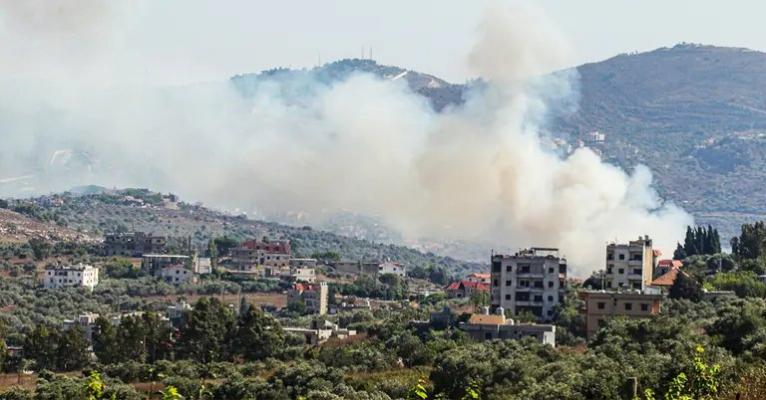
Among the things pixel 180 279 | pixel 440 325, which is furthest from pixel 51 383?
pixel 180 279

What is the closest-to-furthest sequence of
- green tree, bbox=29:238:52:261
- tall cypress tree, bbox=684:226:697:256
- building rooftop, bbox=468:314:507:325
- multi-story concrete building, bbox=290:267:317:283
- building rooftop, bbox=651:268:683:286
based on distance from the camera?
building rooftop, bbox=468:314:507:325, building rooftop, bbox=651:268:683:286, tall cypress tree, bbox=684:226:697:256, multi-story concrete building, bbox=290:267:317:283, green tree, bbox=29:238:52:261

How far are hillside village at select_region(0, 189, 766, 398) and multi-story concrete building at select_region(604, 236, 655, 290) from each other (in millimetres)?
67

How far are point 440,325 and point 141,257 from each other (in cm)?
6244

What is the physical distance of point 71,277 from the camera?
105 metres

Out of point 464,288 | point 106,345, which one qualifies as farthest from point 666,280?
point 464,288

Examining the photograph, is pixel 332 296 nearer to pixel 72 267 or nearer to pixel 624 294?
pixel 72 267

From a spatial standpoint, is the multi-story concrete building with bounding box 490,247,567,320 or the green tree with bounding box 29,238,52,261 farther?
the green tree with bounding box 29,238,52,261

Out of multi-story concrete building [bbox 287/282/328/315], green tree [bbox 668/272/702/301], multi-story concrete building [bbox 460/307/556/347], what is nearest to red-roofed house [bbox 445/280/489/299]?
multi-story concrete building [bbox 287/282/328/315]

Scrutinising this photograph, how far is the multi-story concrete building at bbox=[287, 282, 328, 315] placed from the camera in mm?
98688

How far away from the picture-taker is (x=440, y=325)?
6912 cm

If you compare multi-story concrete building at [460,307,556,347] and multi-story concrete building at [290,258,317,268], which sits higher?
multi-story concrete building at [290,258,317,268]

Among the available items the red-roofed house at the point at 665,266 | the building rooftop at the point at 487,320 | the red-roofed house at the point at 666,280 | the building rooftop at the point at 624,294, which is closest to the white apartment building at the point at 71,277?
the red-roofed house at the point at 665,266

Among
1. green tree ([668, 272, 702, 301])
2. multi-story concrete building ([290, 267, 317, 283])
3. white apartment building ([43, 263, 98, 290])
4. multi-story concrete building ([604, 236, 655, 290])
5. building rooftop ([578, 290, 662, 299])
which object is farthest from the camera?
multi-story concrete building ([290, 267, 317, 283])

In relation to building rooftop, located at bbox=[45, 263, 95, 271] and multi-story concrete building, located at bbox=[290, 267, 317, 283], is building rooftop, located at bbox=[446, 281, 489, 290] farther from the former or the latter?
building rooftop, located at bbox=[45, 263, 95, 271]
